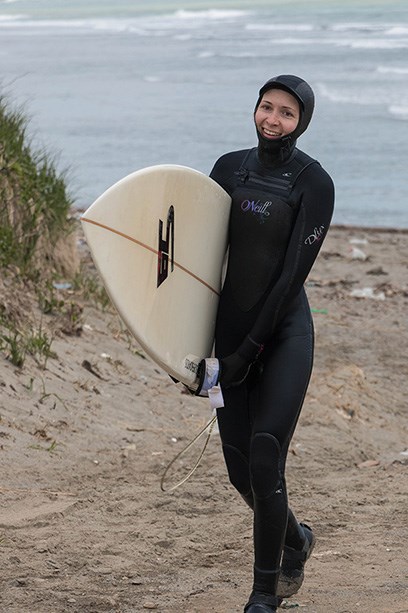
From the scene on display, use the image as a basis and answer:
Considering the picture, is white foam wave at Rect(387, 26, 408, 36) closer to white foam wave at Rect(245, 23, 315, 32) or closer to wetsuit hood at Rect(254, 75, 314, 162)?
white foam wave at Rect(245, 23, 315, 32)

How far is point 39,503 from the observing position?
566 cm

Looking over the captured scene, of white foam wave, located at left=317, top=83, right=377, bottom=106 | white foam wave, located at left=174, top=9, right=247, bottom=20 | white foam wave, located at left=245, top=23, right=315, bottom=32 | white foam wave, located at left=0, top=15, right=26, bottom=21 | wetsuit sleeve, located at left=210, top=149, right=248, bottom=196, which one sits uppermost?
wetsuit sleeve, located at left=210, top=149, right=248, bottom=196

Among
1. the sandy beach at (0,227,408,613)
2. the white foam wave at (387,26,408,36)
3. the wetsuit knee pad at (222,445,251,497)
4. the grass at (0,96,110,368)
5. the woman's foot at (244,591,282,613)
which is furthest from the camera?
the white foam wave at (387,26,408,36)

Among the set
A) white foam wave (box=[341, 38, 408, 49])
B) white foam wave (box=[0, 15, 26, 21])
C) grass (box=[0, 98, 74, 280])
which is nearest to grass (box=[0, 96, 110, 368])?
grass (box=[0, 98, 74, 280])

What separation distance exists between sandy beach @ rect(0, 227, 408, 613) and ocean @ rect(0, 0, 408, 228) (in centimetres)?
210

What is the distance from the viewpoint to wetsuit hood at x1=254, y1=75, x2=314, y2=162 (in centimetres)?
447

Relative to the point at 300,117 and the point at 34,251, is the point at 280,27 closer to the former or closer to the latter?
the point at 34,251

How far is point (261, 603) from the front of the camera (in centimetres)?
433

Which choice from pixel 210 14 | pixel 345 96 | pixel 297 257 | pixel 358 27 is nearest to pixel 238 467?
pixel 297 257

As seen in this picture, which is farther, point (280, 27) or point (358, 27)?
point (280, 27)

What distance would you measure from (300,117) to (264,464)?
4.37 ft

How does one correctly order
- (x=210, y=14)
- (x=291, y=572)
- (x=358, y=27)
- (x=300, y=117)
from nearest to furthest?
(x=300, y=117) → (x=291, y=572) → (x=358, y=27) → (x=210, y=14)

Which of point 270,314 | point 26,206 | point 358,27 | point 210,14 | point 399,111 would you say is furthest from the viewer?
point 210,14

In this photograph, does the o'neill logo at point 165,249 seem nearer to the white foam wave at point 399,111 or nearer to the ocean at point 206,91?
the ocean at point 206,91
